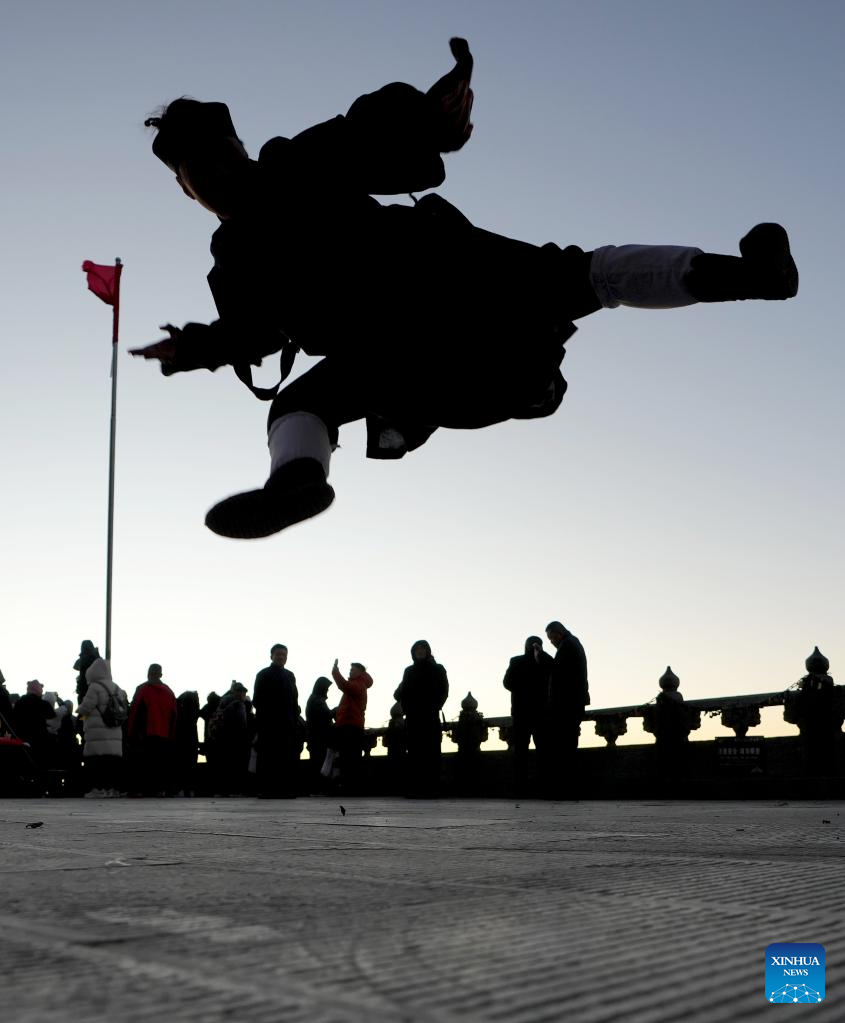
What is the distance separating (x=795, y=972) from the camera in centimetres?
94

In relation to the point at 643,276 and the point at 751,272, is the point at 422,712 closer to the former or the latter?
the point at 643,276

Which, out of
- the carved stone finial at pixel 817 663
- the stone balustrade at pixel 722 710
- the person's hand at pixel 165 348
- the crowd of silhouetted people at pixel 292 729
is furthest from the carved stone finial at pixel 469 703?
the person's hand at pixel 165 348

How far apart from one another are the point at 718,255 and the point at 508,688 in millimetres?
10082

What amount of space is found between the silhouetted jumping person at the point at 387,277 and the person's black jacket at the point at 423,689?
9.41 m

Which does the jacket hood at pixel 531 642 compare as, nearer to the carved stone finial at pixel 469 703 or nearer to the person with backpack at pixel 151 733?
the person with backpack at pixel 151 733

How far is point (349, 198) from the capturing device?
3.19 metres

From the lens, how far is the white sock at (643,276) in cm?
302

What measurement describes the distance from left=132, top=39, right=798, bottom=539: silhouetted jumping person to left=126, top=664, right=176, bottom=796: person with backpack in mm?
10674

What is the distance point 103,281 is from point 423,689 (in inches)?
501

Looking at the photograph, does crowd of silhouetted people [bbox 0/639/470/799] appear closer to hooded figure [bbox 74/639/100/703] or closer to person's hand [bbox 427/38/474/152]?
hooded figure [bbox 74/639/100/703]

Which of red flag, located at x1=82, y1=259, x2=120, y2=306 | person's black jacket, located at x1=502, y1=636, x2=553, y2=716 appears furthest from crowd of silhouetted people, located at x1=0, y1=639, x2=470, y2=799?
red flag, located at x1=82, y1=259, x2=120, y2=306

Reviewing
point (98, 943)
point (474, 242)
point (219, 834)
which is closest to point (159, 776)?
point (219, 834)

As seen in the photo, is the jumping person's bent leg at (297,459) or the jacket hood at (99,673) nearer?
the jumping person's bent leg at (297,459)

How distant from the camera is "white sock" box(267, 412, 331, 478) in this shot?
331cm
